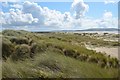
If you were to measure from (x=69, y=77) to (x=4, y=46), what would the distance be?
441 centimetres

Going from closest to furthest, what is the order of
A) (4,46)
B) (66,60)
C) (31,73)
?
(31,73)
(66,60)
(4,46)

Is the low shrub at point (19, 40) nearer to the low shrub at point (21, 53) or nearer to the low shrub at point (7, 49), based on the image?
the low shrub at point (7, 49)

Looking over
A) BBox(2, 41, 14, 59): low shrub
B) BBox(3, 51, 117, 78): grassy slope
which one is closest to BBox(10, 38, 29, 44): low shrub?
BBox(2, 41, 14, 59): low shrub

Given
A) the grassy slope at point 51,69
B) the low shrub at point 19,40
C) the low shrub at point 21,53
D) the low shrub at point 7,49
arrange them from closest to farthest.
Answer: the grassy slope at point 51,69 → the low shrub at point 21,53 → the low shrub at point 7,49 → the low shrub at point 19,40

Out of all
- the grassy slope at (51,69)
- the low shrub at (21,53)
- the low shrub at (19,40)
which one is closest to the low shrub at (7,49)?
the low shrub at (21,53)

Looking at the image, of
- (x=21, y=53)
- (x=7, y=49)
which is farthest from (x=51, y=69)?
(x=7, y=49)

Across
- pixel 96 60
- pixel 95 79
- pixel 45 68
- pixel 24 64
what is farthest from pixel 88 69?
pixel 96 60

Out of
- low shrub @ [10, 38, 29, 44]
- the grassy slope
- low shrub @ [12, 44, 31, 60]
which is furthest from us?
low shrub @ [10, 38, 29, 44]

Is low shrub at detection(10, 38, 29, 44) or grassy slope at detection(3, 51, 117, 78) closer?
grassy slope at detection(3, 51, 117, 78)

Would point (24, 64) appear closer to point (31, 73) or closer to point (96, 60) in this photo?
point (31, 73)

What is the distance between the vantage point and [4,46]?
11234 mm

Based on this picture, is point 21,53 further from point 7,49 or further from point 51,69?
point 51,69

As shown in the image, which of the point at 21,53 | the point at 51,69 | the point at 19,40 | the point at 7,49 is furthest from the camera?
the point at 19,40

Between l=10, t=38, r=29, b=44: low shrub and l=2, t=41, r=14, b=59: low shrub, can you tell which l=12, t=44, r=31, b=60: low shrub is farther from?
l=10, t=38, r=29, b=44: low shrub
